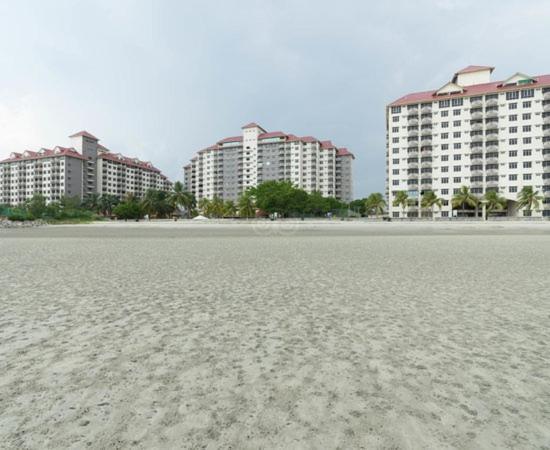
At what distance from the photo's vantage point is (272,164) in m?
133

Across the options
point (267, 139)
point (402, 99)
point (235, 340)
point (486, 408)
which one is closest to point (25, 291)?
point (235, 340)

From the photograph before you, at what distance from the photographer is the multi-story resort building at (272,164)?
433 ft

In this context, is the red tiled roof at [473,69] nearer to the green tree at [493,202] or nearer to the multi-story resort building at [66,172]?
the green tree at [493,202]

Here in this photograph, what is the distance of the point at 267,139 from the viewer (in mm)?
134375

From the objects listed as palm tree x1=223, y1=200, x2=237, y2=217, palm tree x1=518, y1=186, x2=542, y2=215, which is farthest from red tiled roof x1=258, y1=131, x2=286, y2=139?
palm tree x1=518, y1=186, x2=542, y2=215

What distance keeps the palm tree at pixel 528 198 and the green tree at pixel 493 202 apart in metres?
3.44

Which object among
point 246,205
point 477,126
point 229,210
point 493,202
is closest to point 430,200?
point 493,202

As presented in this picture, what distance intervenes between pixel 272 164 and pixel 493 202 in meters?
81.1

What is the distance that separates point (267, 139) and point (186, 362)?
137m

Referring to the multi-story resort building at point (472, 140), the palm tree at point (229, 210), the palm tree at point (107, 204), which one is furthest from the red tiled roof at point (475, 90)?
the palm tree at point (107, 204)

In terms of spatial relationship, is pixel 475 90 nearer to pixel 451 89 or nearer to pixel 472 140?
pixel 451 89

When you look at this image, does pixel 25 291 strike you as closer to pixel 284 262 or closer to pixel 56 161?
pixel 284 262

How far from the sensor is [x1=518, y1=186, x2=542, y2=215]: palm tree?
68688mm

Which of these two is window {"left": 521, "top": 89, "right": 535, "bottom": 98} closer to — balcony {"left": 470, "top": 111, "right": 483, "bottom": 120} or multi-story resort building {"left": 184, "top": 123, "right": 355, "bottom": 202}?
balcony {"left": 470, "top": 111, "right": 483, "bottom": 120}
